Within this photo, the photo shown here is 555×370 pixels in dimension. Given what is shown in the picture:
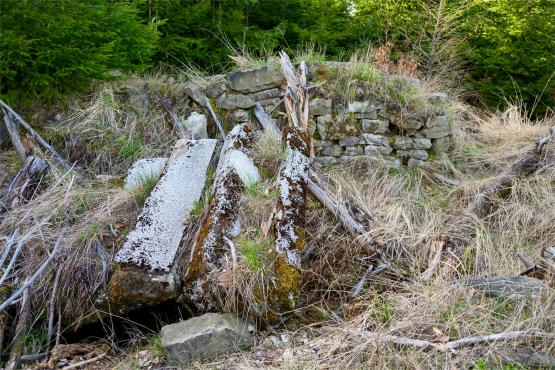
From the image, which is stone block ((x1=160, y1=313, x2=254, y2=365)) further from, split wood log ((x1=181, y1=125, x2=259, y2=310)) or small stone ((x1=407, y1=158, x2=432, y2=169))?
small stone ((x1=407, y1=158, x2=432, y2=169))

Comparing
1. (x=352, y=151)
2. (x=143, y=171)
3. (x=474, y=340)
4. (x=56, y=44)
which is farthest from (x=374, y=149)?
(x=56, y=44)

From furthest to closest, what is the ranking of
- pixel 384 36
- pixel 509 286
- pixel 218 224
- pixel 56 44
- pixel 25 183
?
pixel 384 36, pixel 56 44, pixel 25 183, pixel 218 224, pixel 509 286

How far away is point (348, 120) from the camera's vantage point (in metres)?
5.28

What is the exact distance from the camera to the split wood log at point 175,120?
5250mm

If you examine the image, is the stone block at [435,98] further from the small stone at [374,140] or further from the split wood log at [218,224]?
the split wood log at [218,224]

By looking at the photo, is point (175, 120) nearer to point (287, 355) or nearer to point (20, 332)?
point (20, 332)

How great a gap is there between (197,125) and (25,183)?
1.85 meters

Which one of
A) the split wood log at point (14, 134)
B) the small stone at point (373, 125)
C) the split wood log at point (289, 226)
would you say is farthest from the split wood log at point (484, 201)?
the split wood log at point (14, 134)

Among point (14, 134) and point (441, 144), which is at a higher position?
point (441, 144)

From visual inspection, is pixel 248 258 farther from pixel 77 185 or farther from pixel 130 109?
pixel 130 109

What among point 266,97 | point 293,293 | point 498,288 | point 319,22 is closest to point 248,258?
point 293,293

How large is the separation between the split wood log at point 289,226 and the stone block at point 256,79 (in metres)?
1.42

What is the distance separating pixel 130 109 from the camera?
5320 mm

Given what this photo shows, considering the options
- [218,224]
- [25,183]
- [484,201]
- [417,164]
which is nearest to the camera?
[218,224]
